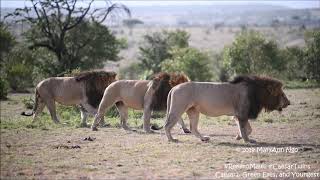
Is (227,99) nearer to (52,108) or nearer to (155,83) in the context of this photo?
(155,83)

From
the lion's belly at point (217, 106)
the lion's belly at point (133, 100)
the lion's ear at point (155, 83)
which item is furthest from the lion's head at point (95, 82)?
the lion's belly at point (217, 106)

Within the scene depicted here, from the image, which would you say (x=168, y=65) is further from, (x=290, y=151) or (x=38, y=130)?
(x=290, y=151)

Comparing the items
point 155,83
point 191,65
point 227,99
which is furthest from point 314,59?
point 227,99

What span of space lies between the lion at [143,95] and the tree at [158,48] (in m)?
31.9

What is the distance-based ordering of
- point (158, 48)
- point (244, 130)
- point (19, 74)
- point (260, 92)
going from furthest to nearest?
point (158, 48) < point (19, 74) < point (260, 92) < point (244, 130)

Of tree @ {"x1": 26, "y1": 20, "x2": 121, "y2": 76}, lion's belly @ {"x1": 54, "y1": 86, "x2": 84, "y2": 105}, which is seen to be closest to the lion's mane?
lion's belly @ {"x1": 54, "y1": 86, "x2": 84, "y2": 105}

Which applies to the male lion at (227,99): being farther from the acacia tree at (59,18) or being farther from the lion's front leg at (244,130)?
the acacia tree at (59,18)

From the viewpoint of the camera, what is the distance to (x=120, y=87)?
17734 millimetres

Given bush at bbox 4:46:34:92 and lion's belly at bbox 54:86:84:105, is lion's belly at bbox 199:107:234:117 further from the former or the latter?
bush at bbox 4:46:34:92

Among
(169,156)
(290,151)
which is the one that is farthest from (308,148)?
(169,156)

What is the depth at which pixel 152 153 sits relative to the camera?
13438 mm

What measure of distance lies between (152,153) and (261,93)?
3.56m

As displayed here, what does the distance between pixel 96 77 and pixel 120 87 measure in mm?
1849

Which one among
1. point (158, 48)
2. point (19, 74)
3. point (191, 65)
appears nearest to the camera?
point (19, 74)
